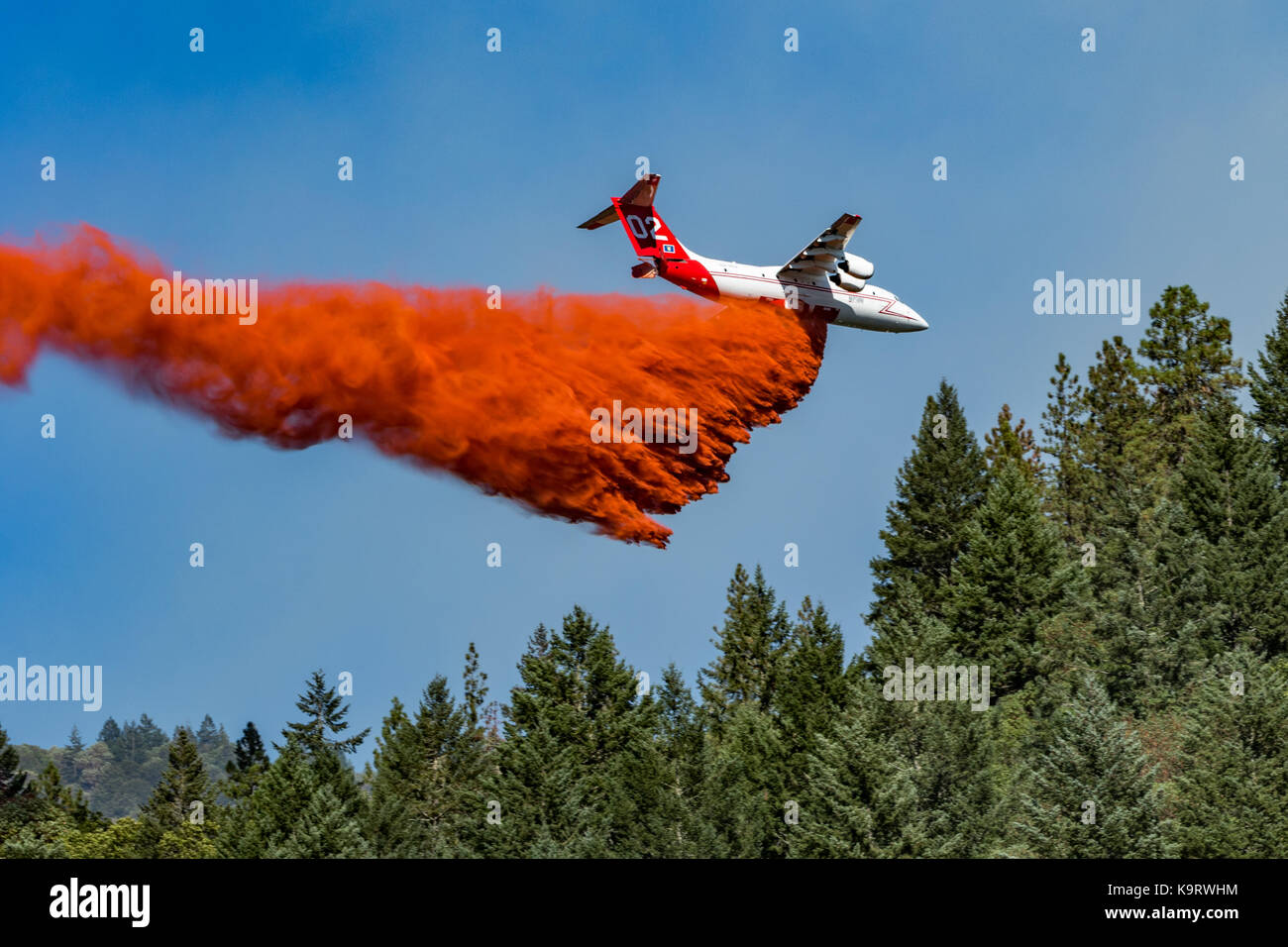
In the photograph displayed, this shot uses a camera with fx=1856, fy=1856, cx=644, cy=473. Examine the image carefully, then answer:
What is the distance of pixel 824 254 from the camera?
52.9m

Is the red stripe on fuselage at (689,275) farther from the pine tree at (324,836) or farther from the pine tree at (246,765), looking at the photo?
the pine tree at (246,765)

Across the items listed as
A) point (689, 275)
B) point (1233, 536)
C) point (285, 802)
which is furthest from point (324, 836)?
point (1233, 536)

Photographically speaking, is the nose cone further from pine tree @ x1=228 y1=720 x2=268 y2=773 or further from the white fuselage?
pine tree @ x1=228 y1=720 x2=268 y2=773

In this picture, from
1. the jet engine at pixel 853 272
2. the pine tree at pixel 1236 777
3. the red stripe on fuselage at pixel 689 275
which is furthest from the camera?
the pine tree at pixel 1236 777

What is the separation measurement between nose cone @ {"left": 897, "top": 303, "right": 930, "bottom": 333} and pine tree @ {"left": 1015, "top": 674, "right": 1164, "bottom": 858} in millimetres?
15004

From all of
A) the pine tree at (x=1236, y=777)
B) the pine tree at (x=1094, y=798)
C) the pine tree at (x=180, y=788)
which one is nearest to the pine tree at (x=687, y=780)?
the pine tree at (x=1094, y=798)

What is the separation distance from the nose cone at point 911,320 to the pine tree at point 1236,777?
18209 mm

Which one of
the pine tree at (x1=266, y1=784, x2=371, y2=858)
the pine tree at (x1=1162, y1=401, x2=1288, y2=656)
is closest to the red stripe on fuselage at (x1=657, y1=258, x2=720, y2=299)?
the pine tree at (x1=266, y1=784, x2=371, y2=858)

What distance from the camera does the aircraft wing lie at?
5259 cm

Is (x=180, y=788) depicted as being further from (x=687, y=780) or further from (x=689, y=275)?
(x=689, y=275)

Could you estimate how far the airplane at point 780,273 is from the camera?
5131 centimetres

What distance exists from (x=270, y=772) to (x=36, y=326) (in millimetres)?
42309
